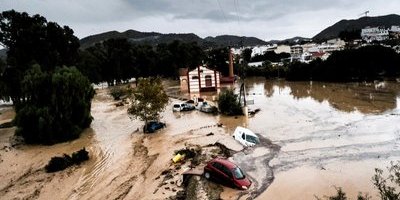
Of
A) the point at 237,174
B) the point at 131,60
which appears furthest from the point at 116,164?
the point at 131,60

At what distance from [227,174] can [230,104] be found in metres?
25.1

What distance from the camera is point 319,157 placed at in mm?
24375

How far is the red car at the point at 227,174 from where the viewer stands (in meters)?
18.4

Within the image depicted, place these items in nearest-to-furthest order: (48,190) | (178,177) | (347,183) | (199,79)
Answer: (347,183)
(178,177)
(48,190)
(199,79)

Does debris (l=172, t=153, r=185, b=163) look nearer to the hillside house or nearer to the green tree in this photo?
the green tree

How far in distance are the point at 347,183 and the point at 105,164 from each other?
53.9 feet

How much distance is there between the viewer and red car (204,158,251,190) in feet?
60.2

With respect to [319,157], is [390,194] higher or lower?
higher

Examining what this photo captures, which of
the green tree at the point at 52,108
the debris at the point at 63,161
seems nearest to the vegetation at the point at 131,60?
the green tree at the point at 52,108

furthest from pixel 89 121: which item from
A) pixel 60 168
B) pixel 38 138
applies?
pixel 60 168

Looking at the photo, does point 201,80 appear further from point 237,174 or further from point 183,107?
point 237,174

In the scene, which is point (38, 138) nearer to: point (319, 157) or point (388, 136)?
point (319, 157)

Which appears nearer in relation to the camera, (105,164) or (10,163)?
(105,164)

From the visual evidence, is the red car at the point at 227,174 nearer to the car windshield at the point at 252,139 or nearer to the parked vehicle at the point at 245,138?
the parked vehicle at the point at 245,138
